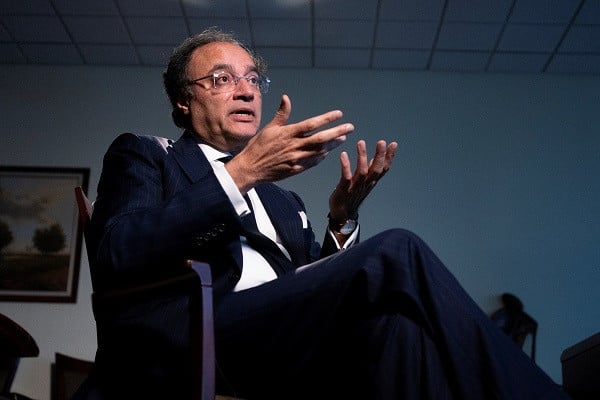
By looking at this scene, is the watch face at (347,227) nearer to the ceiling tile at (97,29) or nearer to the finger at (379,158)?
the finger at (379,158)

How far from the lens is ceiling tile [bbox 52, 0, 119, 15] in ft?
14.1

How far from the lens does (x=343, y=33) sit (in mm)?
4570

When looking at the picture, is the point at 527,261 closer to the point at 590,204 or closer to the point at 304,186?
the point at 590,204

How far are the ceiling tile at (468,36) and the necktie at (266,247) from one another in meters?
3.44

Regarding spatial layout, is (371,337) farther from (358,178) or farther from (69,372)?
(69,372)

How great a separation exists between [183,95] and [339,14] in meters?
2.64

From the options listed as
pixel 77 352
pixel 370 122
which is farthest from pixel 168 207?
pixel 370 122

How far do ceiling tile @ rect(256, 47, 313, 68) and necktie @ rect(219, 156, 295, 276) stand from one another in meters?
3.44

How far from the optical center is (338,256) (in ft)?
3.86

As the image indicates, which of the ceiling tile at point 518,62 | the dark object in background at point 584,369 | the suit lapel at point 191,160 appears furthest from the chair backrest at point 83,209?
the ceiling tile at point 518,62

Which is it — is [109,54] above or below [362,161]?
above

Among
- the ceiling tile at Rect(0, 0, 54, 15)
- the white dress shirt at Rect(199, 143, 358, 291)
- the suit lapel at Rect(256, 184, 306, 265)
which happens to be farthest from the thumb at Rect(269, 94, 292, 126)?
the ceiling tile at Rect(0, 0, 54, 15)

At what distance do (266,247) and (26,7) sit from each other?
370 cm

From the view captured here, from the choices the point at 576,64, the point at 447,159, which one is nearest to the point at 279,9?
the point at 447,159
